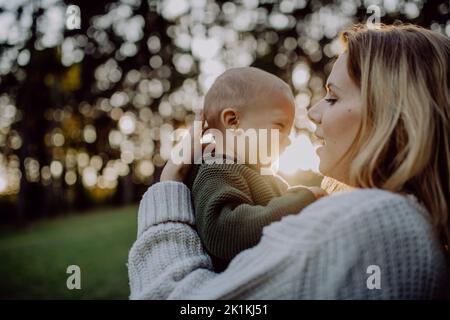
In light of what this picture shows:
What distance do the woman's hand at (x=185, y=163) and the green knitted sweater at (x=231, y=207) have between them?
0.39ft

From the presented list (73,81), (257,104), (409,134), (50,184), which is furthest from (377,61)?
(50,184)

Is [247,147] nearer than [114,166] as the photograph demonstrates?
Yes

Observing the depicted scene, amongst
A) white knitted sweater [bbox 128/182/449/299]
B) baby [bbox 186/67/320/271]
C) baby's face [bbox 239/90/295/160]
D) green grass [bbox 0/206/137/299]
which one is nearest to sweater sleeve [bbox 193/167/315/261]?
baby [bbox 186/67/320/271]

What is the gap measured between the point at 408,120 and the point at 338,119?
1.04 ft

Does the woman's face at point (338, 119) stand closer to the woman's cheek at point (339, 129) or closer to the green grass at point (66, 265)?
the woman's cheek at point (339, 129)

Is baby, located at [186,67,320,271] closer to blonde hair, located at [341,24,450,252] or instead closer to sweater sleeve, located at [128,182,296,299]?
sweater sleeve, located at [128,182,296,299]

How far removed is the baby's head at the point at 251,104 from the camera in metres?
2.34

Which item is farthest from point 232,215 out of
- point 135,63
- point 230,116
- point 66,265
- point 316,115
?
point 135,63

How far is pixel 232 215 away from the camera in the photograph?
1675 mm

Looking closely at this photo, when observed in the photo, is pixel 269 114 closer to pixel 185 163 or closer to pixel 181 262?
pixel 185 163

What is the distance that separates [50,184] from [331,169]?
112 ft

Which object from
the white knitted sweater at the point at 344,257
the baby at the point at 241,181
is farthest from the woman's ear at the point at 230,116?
the white knitted sweater at the point at 344,257
